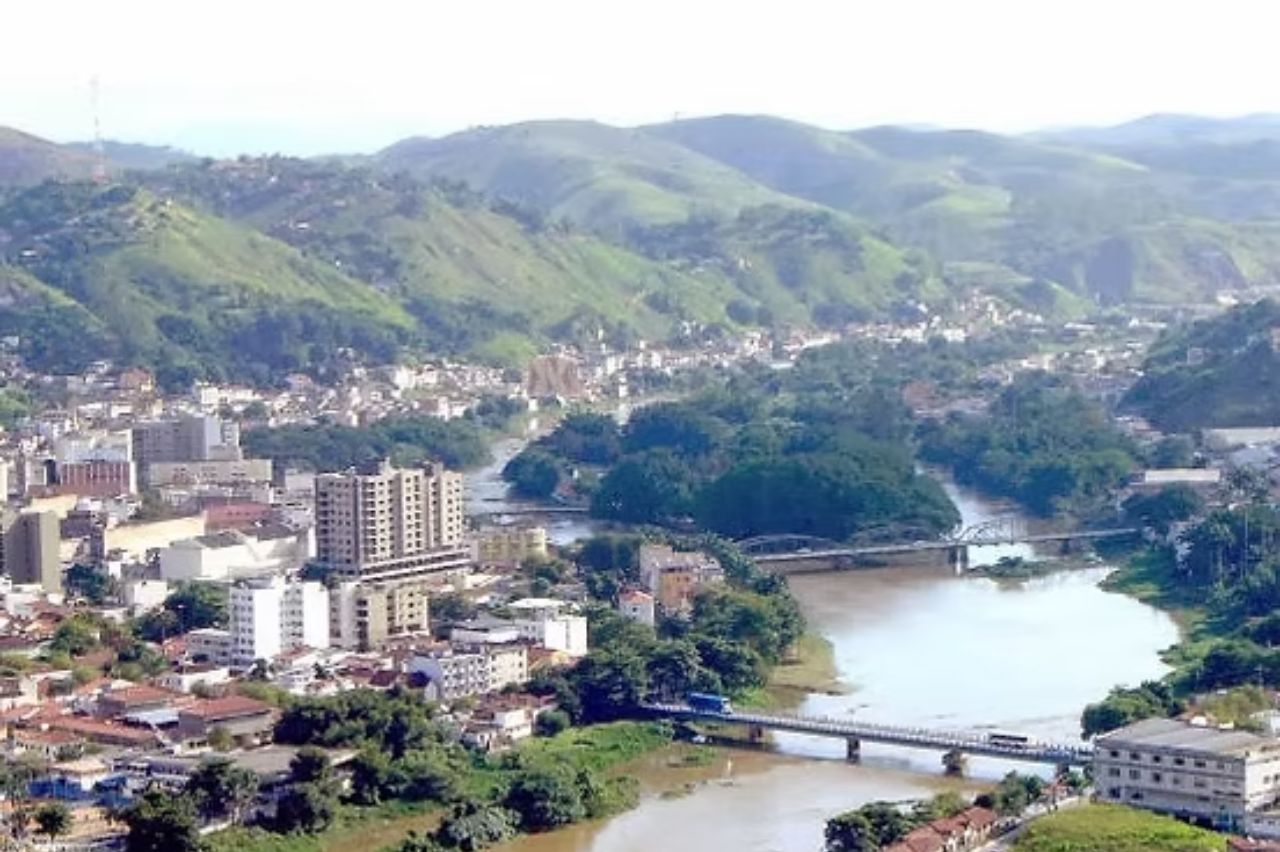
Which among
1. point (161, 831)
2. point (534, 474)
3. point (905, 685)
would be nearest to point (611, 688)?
point (905, 685)

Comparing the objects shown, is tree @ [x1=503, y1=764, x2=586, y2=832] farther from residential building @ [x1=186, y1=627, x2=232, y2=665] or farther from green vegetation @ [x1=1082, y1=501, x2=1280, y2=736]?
residential building @ [x1=186, y1=627, x2=232, y2=665]

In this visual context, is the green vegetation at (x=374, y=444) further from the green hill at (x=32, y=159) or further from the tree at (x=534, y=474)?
the green hill at (x=32, y=159)

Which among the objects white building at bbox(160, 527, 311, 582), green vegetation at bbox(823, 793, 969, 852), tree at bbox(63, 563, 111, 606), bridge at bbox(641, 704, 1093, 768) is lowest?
green vegetation at bbox(823, 793, 969, 852)

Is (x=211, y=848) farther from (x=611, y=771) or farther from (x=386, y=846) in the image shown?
(x=611, y=771)

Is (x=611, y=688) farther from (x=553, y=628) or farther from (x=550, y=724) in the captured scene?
(x=553, y=628)

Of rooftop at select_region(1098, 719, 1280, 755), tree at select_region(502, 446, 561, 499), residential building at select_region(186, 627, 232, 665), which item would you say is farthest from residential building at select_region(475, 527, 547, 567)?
rooftop at select_region(1098, 719, 1280, 755)

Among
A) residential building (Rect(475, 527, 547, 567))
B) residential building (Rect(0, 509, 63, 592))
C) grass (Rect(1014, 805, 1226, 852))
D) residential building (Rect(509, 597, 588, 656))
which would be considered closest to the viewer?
grass (Rect(1014, 805, 1226, 852))
